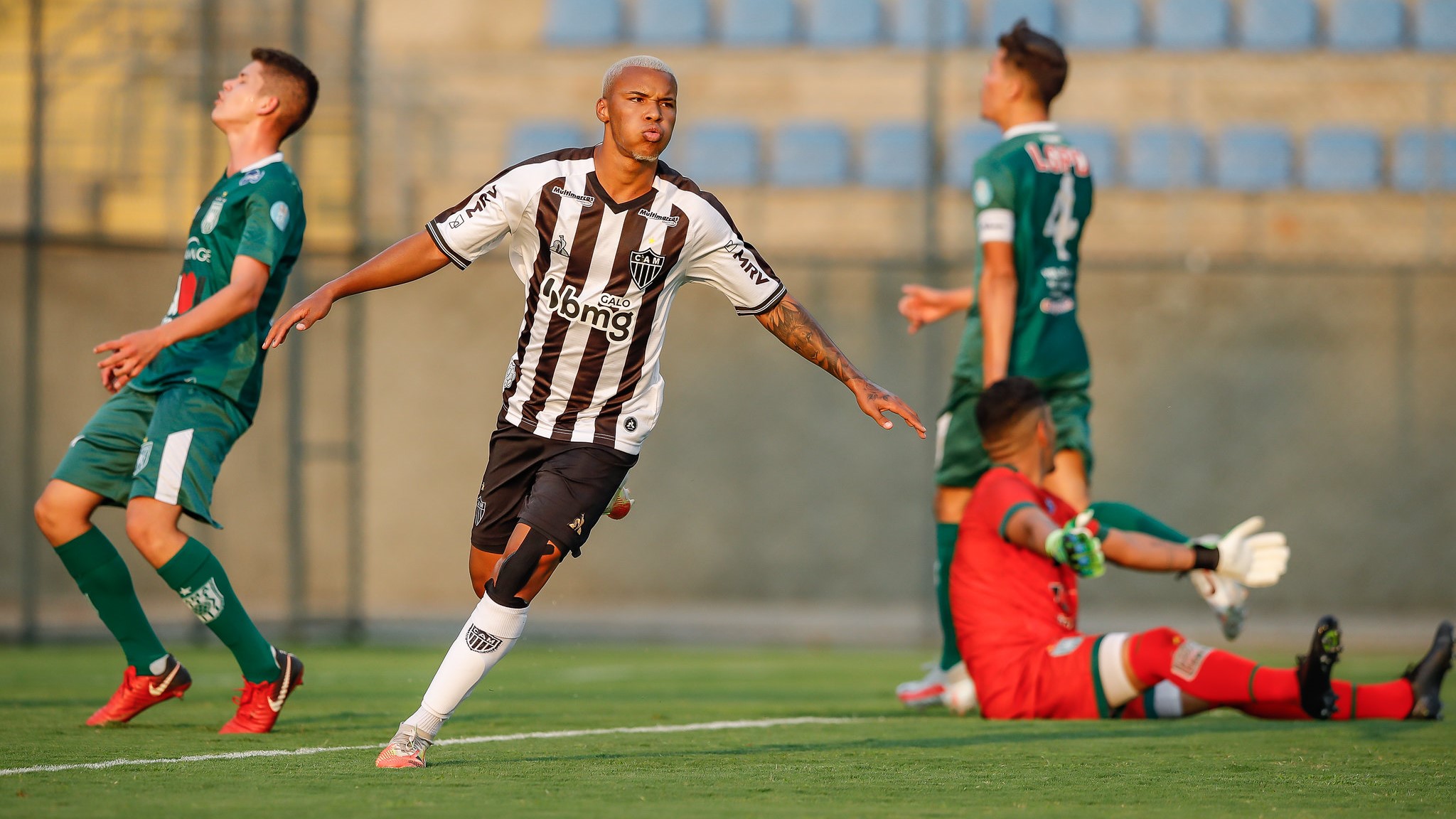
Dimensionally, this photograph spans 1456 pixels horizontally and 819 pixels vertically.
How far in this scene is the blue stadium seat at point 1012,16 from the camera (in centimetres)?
1191

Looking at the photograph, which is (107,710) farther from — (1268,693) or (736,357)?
(736,357)

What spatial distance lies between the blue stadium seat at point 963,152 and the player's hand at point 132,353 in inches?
274

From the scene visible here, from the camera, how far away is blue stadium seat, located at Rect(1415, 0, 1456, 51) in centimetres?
1152

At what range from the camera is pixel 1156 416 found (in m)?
10.8

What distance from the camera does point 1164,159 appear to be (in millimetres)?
12273

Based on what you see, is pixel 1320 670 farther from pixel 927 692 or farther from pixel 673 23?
pixel 673 23

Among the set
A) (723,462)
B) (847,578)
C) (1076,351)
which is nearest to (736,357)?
(723,462)

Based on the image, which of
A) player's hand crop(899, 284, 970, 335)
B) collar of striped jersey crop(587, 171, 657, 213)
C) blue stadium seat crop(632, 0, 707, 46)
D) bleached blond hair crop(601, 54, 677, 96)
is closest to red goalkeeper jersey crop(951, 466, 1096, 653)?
player's hand crop(899, 284, 970, 335)

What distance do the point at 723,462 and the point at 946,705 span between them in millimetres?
4724

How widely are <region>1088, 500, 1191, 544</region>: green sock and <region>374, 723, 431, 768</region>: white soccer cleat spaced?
243 centimetres

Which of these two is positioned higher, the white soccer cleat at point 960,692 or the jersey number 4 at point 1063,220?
the jersey number 4 at point 1063,220

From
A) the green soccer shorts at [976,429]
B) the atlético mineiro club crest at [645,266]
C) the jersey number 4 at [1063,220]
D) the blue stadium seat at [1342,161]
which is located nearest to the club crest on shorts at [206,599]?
→ the atlético mineiro club crest at [645,266]

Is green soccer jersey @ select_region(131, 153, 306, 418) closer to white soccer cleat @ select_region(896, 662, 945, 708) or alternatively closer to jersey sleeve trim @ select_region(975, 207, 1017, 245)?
jersey sleeve trim @ select_region(975, 207, 1017, 245)

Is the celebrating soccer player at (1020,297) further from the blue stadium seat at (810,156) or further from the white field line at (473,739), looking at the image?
the blue stadium seat at (810,156)
